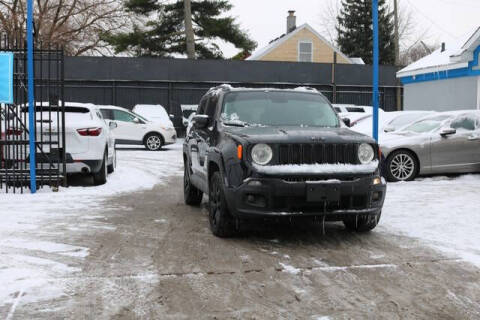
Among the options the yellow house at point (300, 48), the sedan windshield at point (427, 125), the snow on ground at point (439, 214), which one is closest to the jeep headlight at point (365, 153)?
the snow on ground at point (439, 214)

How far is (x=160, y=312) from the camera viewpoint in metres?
4.21

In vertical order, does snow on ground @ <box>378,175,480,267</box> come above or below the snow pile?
below

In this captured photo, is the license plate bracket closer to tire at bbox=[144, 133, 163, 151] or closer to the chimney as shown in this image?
tire at bbox=[144, 133, 163, 151]

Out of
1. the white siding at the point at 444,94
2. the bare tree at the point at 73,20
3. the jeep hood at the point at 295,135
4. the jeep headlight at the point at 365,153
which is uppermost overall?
the bare tree at the point at 73,20

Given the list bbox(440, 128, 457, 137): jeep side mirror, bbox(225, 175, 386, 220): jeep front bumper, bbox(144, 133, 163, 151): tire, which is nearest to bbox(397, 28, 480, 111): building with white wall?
bbox(440, 128, 457, 137): jeep side mirror

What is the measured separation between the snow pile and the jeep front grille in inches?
2.3

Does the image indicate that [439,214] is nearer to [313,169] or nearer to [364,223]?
[364,223]

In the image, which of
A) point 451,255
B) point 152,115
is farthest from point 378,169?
point 152,115

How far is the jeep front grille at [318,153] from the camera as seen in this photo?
20.2 ft

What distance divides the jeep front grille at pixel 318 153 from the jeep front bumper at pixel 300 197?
0.75 ft

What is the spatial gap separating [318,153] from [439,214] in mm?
2869

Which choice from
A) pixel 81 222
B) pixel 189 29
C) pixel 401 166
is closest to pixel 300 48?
pixel 189 29

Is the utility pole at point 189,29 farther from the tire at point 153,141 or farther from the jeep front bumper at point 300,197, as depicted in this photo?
the jeep front bumper at point 300,197

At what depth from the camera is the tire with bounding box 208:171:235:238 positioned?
6.45 meters
